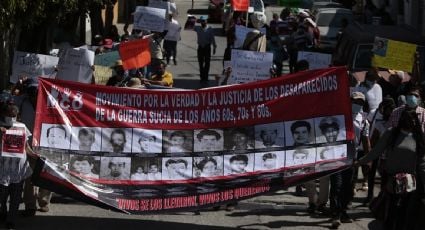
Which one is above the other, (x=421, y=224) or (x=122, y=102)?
(x=122, y=102)

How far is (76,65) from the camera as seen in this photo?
1594 centimetres

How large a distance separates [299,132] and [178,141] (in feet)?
4.57

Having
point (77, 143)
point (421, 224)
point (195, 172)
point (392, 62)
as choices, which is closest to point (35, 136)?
Answer: point (77, 143)

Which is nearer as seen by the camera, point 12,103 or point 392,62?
point 12,103

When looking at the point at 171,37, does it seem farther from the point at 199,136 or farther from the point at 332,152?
the point at 332,152

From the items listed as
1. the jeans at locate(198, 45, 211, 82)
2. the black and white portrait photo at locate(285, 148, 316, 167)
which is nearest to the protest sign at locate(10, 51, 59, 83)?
the black and white portrait photo at locate(285, 148, 316, 167)

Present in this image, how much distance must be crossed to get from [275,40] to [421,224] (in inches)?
485

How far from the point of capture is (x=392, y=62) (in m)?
14.7

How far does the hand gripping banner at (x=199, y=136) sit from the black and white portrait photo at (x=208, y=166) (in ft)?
0.04

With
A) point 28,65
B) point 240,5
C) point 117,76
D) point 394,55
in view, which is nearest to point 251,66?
point 117,76

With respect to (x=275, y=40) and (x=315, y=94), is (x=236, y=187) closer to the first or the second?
(x=315, y=94)

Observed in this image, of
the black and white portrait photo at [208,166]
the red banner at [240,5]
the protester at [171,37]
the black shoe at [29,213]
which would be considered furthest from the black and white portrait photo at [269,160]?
the protester at [171,37]

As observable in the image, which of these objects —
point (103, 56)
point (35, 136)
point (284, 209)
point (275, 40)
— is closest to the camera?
point (35, 136)

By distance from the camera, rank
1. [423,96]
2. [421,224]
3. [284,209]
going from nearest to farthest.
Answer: [421,224]
[284,209]
[423,96]
